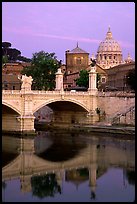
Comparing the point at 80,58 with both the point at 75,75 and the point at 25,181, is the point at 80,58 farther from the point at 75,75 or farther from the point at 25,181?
the point at 25,181

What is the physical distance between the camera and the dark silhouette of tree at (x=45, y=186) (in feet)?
35.6

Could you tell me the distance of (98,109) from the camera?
82.7 feet

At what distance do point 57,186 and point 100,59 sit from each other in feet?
140

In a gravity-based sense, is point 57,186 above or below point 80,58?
below

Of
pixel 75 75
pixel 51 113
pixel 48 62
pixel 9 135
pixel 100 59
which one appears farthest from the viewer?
pixel 100 59

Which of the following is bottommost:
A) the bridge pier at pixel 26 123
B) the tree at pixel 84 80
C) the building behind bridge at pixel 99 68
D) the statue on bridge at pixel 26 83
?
the bridge pier at pixel 26 123

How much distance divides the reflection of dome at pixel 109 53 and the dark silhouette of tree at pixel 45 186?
39.7 m

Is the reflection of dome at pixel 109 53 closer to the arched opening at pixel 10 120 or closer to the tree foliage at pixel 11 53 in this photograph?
the tree foliage at pixel 11 53

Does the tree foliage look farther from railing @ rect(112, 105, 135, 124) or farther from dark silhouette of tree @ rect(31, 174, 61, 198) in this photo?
dark silhouette of tree @ rect(31, 174, 61, 198)

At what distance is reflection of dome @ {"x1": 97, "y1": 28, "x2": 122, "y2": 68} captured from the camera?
5230cm

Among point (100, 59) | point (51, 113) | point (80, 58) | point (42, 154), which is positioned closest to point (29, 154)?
point (42, 154)

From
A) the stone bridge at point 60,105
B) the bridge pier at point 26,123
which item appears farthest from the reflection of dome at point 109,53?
the bridge pier at point 26,123

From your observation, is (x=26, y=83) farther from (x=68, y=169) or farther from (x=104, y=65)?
(x=104, y=65)

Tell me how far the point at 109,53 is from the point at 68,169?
1574 inches
